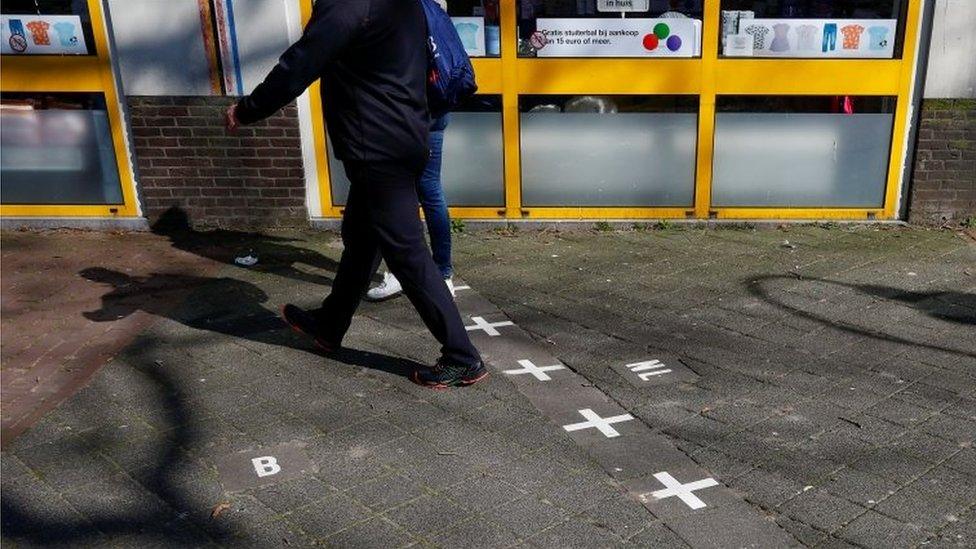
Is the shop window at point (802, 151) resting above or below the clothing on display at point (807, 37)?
below

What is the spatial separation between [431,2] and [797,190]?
3.54m

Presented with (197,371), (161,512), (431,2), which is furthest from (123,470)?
(431,2)

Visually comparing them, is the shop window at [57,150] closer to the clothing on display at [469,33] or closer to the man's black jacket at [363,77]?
the clothing on display at [469,33]

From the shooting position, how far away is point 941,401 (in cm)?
365

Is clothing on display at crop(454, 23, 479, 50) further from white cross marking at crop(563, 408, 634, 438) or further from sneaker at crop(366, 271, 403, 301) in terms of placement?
white cross marking at crop(563, 408, 634, 438)

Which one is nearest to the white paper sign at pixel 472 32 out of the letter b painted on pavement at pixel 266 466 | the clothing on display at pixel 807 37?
the clothing on display at pixel 807 37

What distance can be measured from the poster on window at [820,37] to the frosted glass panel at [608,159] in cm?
71

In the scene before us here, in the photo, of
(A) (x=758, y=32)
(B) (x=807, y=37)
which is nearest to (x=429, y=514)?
(A) (x=758, y=32)

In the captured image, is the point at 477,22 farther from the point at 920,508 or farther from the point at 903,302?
the point at 920,508

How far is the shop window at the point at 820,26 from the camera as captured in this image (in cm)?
605

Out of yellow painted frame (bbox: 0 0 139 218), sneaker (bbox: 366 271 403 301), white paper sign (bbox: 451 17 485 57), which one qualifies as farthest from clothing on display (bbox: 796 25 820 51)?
yellow painted frame (bbox: 0 0 139 218)

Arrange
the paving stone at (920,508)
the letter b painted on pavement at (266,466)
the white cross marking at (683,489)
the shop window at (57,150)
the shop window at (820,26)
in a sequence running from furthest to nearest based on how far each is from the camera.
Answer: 1. the shop window at (57,150)
2. the shop window at (820,26)
3. the letter b painted on pavement at (266,466)
4. the white cross marking at (683,489)
5. the paving stone at (920,508)

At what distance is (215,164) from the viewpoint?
21.1ft

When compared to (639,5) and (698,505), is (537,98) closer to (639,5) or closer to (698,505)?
(639,5)
